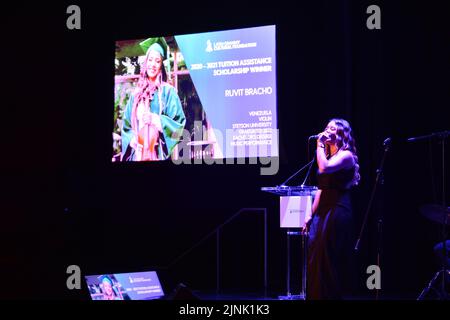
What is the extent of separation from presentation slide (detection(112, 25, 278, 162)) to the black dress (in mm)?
1915

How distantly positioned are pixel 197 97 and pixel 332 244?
2812 millimetres

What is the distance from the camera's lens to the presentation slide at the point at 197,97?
5.58 metres

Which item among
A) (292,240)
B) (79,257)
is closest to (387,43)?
(292,240)

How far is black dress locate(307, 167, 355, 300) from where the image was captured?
3.52 metres

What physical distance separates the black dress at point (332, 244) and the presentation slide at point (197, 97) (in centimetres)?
191

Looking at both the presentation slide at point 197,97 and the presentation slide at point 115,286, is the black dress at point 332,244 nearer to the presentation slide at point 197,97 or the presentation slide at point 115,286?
the presentation slide at point 115,286

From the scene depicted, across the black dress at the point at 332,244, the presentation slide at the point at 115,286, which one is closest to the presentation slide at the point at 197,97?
the black dress at the point at 332,244

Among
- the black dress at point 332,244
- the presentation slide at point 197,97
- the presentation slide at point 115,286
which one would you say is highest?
the presentation slide at point 197,97

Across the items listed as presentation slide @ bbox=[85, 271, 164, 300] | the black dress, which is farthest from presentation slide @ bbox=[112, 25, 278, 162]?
presentation slide @ bbox=[85, 271, 164, 300]

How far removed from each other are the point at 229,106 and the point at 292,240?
5.30 ft

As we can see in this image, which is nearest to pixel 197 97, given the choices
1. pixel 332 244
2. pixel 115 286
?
pixel 115 286

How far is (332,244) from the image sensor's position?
3.54m

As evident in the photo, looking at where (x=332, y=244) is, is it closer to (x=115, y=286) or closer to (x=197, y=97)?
(x=115, y=286)
